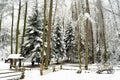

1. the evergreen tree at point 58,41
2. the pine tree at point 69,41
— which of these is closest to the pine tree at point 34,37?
the evergreen tree at point 58,41

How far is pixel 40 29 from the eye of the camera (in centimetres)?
3478

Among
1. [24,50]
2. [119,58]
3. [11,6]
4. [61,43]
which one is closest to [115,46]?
[119,58]

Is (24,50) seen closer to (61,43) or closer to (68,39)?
(61,43)

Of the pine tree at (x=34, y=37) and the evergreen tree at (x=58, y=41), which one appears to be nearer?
the pine tree at (x=34, y=37)

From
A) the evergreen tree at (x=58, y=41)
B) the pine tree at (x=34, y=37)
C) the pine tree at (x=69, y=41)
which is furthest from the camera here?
the pine tree at (x=69, y=41)

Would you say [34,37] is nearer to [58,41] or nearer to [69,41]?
[58,41]

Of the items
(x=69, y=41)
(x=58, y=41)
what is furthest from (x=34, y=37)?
(x=69, y=41)

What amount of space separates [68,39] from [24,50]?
1638cm

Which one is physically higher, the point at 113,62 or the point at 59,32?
the point at 59,32

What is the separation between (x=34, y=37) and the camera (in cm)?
3366

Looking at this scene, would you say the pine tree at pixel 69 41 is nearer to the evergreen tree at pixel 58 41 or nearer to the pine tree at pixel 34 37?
the evergreen tree at pixel 58 41

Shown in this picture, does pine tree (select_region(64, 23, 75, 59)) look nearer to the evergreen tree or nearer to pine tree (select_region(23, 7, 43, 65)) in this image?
the evergreen tree

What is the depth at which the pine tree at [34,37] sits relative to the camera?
3259 cm

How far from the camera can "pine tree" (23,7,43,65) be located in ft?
107
